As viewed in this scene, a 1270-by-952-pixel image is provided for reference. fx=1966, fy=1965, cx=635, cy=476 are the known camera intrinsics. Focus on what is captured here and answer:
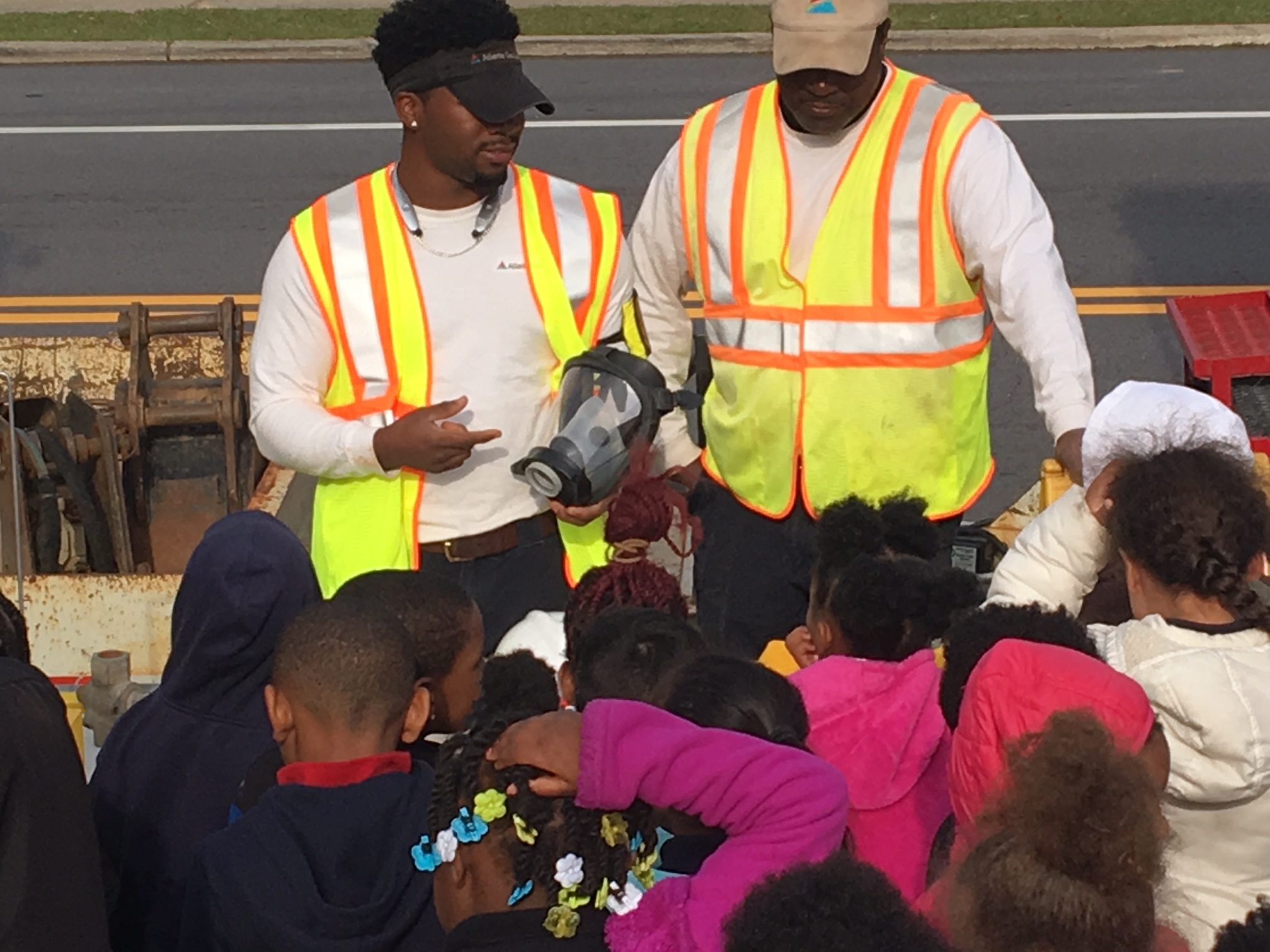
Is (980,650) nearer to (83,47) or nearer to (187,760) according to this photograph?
(187,760)

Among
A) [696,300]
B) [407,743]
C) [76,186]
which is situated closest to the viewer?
[407,743]

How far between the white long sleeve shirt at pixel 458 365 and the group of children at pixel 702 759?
0.28 metres

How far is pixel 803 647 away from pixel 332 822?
4.01 ft

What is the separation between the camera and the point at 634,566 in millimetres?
4004

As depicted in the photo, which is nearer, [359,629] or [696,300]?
[359,629]

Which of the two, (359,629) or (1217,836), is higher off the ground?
(359,629)

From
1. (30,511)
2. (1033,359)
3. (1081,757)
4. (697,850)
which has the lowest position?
(30,511)

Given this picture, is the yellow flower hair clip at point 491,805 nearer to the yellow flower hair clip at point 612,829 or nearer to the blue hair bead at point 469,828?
the blue hair bead at point 469,828

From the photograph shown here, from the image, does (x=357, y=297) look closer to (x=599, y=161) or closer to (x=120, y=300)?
(x=120, y=300)

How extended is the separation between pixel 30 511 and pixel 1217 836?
4274 mm

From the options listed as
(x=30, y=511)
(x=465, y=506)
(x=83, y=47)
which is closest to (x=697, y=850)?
(x=465, y=506)

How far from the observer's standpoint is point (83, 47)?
47.3 feet

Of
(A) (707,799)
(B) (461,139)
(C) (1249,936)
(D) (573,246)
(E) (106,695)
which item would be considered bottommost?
(E) (106,695)

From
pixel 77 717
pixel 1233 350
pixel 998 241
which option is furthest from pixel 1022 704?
pixel 1233 350
